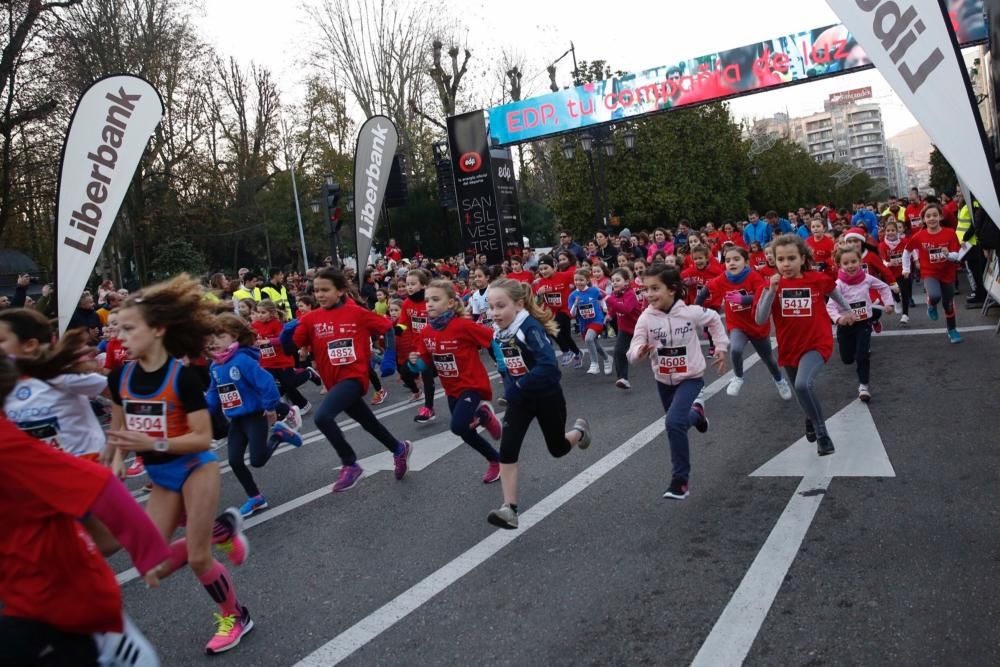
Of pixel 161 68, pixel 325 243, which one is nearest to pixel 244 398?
pixel 161 68

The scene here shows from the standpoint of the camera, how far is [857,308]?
861 centimetres

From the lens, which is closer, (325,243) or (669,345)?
(669,345)

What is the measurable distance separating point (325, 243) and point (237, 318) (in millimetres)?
50537

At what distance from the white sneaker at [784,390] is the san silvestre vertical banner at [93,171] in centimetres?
750

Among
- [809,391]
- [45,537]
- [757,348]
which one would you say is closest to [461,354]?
[809,391]

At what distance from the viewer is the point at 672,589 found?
4438 millimetres

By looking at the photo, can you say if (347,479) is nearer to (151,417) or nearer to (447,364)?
(447,364)

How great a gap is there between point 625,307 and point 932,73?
19.1 ft

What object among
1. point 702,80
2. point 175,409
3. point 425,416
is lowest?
point 425,416

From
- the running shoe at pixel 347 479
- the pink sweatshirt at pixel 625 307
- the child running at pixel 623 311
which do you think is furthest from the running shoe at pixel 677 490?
the pink sweatshirt at pixel 625 307

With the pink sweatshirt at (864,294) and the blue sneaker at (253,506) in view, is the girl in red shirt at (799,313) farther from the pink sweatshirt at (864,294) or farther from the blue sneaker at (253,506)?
the blue sneaker at (253,506)

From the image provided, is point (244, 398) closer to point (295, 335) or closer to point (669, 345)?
point (295, 335)

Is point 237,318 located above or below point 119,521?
above

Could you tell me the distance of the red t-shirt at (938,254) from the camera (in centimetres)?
1094
